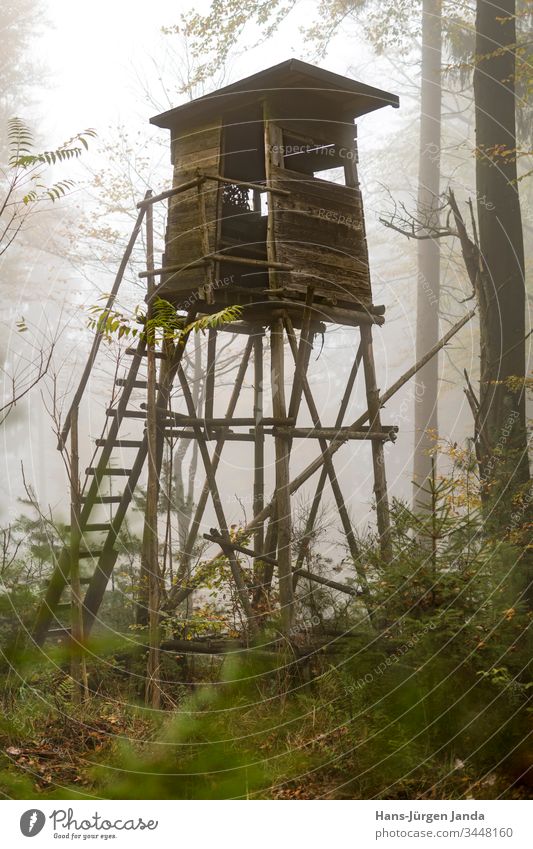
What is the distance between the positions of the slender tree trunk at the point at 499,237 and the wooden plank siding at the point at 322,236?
6.66 ft

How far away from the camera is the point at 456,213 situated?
11352 millimetres

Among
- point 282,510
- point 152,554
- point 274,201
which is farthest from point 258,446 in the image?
point 152,554

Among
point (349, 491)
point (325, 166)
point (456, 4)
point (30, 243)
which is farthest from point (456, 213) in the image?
point (349, 491)

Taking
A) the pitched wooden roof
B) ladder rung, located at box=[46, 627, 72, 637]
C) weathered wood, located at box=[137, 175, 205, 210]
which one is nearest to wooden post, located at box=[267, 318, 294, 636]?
weathered wood, located at box=[137, 175, 205, 210]

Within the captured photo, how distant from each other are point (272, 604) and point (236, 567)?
924 mm

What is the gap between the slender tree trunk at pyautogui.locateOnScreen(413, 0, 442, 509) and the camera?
65.4ft

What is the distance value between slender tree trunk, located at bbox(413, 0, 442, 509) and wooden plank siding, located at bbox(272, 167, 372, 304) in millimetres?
8533

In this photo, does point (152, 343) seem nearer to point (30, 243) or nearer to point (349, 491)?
point (30, 243)

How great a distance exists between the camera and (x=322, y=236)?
10.8 metres

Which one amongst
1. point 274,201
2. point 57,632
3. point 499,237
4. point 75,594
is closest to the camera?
point 75,594
